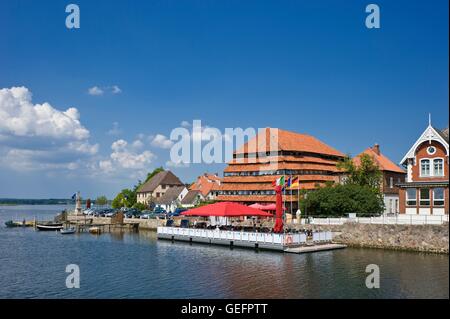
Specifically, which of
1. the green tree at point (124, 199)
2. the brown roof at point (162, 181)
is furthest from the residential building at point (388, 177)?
the green tree at point (124, 199)

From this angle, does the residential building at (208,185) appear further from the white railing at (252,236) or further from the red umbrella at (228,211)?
the red umbrella at (228,211)

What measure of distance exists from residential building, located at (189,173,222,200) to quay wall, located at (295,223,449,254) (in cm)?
5501

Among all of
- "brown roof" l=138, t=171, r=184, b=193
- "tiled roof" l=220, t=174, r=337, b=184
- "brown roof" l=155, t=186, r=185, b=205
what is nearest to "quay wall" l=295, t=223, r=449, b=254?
"tiled roof" l=220, t=174, r=337, b=184

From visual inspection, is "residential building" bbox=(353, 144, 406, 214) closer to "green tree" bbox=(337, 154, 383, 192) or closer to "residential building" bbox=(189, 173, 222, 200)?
"green tree" bbox=(337, 154, 383, 192)

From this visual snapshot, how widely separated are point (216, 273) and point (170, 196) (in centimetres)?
8292

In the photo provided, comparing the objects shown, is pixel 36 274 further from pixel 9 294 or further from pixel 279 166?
pixel 279 166

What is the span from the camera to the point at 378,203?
5578 cm

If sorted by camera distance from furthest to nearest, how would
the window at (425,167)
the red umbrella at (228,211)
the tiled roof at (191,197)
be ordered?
the tiled roof at (191,197) → the red umbrella at (228,211) → the window at (425,167)

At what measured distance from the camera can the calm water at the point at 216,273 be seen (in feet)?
91.7

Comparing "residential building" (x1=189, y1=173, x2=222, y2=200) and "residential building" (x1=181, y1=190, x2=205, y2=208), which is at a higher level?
"residential building" (x1=189, y1=173, x2=222, y2=200)

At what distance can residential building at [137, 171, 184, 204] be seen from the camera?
128250mm

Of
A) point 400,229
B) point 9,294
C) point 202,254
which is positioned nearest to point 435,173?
point 400,229

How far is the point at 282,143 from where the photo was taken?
74750 millimetres

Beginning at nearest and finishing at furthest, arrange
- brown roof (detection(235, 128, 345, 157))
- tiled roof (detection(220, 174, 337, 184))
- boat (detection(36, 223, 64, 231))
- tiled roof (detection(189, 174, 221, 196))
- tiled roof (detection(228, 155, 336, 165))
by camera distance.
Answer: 1. tiled roof (detection(220, 174, 337, 184))
2. tiled roof (detection(228, 155, 336, 165))
3. brown roof (detection(235, 128, 345, 157))
4. boat (detection(36, 223, 64, 231))
5. tiled roof (detection(189, 174, 221, 196))
